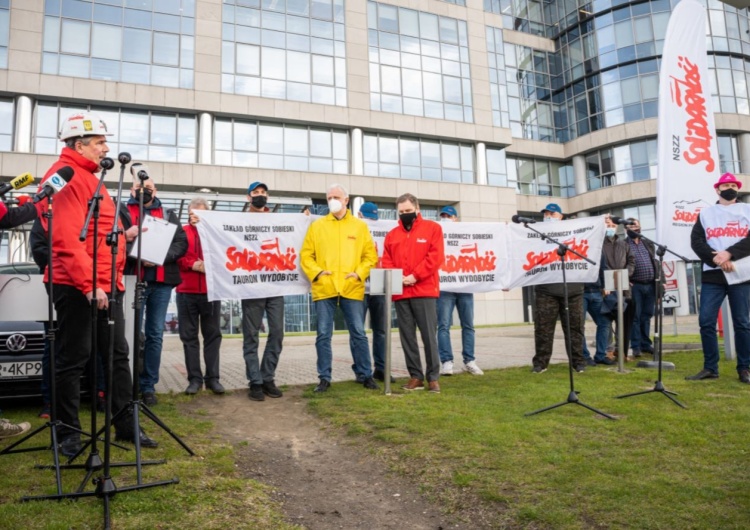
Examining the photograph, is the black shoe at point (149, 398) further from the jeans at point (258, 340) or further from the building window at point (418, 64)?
the building window at point (418, 64)

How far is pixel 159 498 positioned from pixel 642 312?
8.96 m

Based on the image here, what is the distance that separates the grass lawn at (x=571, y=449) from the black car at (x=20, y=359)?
2.92 metres

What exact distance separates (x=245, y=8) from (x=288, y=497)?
97.9 ft

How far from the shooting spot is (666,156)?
869 cm

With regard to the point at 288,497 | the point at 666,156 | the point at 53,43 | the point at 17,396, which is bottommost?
the point at 288,497

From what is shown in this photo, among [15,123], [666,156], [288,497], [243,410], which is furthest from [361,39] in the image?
[288,497]

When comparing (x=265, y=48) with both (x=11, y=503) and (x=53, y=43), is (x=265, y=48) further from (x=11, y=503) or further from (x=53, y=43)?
(x=11, y=503)

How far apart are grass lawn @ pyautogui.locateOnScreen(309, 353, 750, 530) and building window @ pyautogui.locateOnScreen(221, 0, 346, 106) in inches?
987

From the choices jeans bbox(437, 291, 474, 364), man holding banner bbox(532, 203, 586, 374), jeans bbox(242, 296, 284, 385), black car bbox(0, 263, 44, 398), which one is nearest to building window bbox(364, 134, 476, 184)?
jeans bbox(437, 291, 474, 364)

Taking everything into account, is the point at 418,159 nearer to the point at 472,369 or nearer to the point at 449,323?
the point at 449,323

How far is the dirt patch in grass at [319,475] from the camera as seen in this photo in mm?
3531

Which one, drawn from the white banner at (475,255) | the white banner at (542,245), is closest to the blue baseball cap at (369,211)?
the white banner at (475,255)

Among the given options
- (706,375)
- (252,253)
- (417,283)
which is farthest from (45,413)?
(706,375)

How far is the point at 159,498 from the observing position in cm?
356
